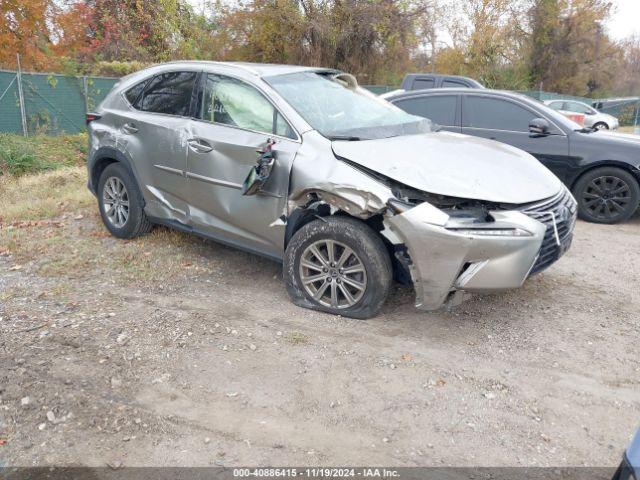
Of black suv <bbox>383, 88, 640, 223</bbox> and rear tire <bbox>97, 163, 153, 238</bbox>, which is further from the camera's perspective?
black suv <bbox>383, 88, 640, 223</bbox>

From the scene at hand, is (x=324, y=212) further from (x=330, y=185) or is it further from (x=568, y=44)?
(x=568, y=44)

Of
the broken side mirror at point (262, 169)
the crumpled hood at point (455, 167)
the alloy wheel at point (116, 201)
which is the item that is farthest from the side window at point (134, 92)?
the crumpled hood at point (455, 167)

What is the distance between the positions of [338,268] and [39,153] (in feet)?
35.4

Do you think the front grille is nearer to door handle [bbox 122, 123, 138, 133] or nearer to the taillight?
door handle [bbox 122, 123, 138, 133]

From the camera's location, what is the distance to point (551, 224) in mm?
3809

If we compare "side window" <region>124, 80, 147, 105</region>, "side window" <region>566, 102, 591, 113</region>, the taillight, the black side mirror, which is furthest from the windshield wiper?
"side window" <region>566, 102, 591, 113</region>

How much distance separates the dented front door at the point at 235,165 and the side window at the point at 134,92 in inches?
37.9

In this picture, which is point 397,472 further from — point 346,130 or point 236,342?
point 346,130

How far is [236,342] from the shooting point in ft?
12.4

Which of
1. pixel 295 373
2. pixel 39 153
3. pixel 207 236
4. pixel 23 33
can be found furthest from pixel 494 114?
pixel 23 33

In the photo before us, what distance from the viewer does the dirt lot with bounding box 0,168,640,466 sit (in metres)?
2.79

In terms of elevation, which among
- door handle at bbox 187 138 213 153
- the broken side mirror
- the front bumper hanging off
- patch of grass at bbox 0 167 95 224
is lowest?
patch of grass at bbox 0 167 95 224

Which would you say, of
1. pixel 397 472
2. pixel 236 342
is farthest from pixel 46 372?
pixel 397 472

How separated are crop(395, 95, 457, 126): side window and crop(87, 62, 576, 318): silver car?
2.63 m
